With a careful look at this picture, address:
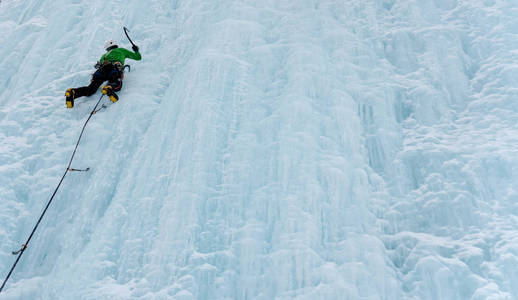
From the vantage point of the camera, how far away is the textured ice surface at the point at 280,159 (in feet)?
10.1

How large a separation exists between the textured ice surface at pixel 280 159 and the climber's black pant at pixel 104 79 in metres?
0.14

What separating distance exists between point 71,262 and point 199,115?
1789 millimetres

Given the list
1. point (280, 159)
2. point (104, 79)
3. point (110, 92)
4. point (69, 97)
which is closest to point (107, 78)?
point (104, 79)

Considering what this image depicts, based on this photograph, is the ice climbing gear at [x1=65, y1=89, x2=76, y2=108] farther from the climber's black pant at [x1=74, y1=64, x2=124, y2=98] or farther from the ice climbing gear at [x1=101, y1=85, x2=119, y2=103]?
the ice climbing gear at [x1=101, y1=85, x2=119, y2=103]

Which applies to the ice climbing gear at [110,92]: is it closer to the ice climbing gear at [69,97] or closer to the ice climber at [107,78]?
the ice climber at [107,78]

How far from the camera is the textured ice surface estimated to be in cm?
307

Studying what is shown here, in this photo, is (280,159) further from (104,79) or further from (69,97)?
(69,97)

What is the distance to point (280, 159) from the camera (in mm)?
3713

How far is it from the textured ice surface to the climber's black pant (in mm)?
143

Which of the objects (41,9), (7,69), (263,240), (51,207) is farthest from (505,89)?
(41,9)

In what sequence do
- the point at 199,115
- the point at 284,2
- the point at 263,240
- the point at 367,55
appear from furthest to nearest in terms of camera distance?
the point at 284,2 → the point at 367,55 → the point at 199,115 → the point at 263,240

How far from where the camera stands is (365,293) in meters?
2.91

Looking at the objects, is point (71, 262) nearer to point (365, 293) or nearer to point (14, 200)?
point (14, 200)

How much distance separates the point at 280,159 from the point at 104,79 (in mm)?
2425
